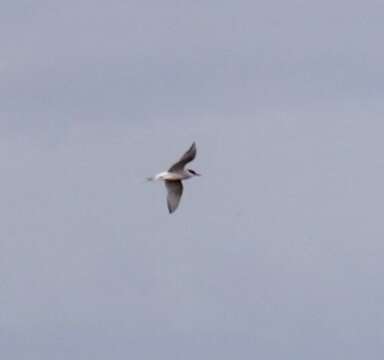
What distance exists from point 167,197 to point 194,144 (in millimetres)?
2678

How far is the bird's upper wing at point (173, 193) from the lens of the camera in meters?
44.7

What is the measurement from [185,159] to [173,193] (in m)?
1.83

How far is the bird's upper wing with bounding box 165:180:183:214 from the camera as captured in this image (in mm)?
44737

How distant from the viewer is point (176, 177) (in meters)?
44.3

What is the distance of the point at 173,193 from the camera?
1768 inches

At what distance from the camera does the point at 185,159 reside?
1706 inches

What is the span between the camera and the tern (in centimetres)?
4328

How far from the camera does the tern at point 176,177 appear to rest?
43.3m

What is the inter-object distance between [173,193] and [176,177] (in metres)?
0.76

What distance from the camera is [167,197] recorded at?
4484 cm

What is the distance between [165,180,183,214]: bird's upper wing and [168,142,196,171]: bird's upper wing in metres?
0.85

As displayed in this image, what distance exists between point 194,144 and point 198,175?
5.47ft

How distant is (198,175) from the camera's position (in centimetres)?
4412

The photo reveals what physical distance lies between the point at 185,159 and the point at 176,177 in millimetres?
Answer: 1073
